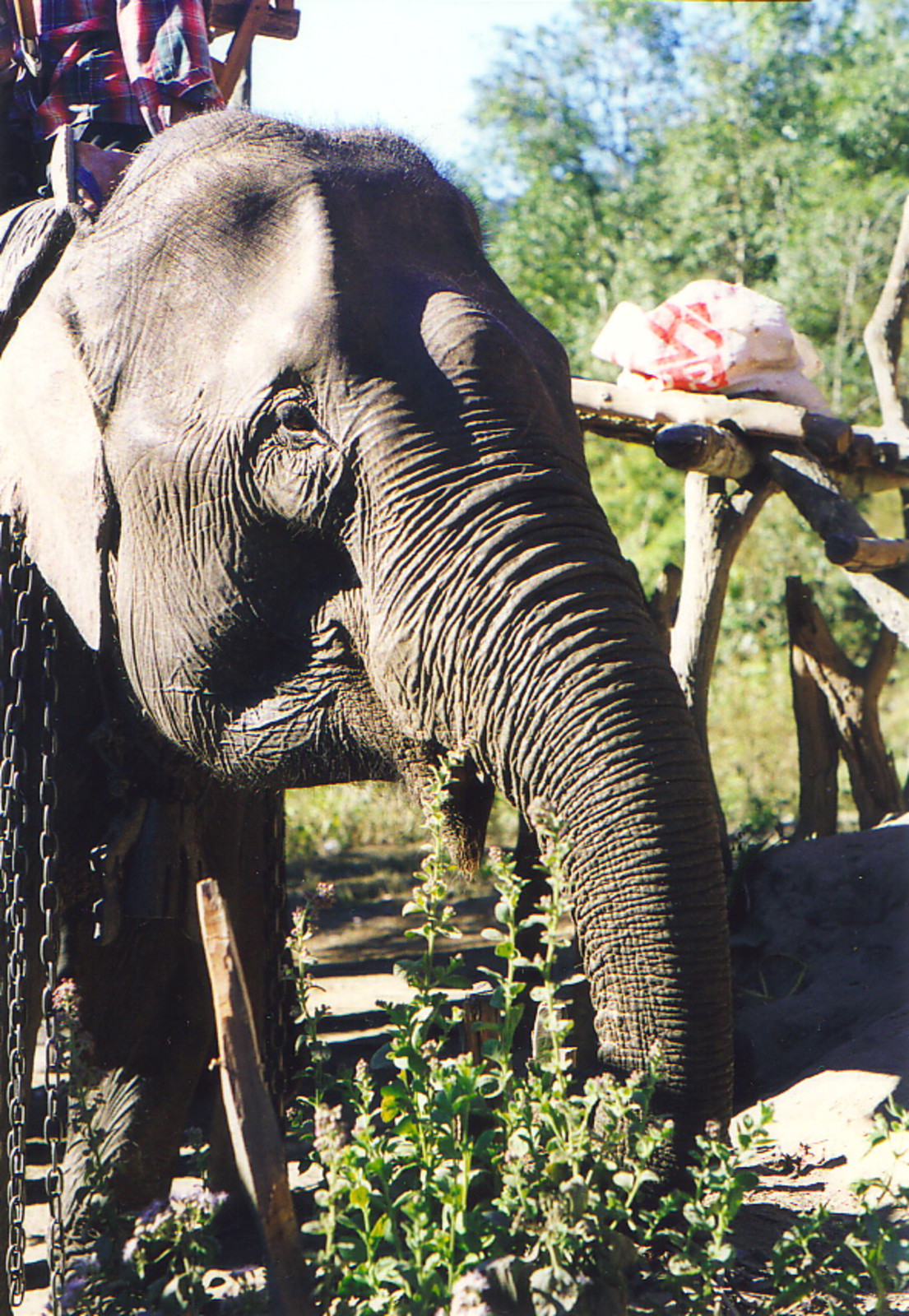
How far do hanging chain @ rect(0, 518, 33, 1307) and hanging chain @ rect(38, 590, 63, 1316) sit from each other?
0.05m

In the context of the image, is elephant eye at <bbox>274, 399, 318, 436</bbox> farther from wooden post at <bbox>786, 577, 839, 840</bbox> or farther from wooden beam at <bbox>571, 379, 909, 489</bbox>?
wooden post at <bbox>786, 577, 839, 840</bbox>

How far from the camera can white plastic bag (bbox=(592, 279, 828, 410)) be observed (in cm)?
509

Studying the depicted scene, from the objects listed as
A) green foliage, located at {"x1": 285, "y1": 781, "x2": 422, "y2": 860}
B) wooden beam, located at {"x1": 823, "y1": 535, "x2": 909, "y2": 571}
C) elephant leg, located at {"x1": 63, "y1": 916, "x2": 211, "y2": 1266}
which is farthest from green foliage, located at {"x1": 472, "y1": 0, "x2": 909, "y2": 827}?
elephant leg, located at {"x1": 63, "y1": 916, "x2": 211, "y2": 1266}

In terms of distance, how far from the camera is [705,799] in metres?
2.22

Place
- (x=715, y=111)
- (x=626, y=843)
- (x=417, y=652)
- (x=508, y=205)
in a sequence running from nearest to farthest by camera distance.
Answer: (x=626, y=843) < (x=417, y=652) < (x=715, y=111) < (x=508, y=205)

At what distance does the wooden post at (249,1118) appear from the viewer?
1.94m

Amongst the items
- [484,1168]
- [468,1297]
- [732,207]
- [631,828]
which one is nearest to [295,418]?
[631,828]

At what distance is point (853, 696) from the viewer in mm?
6961

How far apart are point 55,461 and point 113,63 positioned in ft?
5.12

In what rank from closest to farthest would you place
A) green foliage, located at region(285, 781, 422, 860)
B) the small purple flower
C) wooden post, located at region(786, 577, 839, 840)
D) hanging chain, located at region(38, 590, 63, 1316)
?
the small purple flower, hanging chain, located at region(38, 590, 63, 1316), wooden post, located at region(786, 577, 839, 840), green foliage, located at region(285, 781, 422, 860)

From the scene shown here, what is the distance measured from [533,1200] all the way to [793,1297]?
0.48 metres

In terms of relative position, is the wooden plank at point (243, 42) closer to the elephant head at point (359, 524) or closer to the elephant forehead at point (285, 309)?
the elephant head at point (359, 524)

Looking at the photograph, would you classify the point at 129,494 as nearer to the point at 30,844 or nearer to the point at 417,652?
the point at 417,652

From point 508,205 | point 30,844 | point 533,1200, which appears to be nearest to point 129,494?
point 30,844
